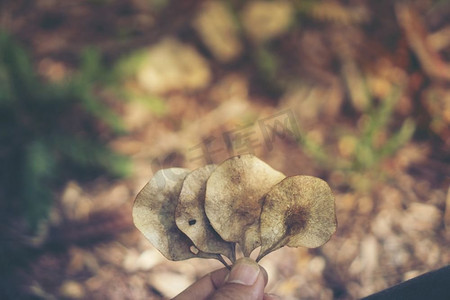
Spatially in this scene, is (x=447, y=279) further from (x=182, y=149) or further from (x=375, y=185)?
(x=182, y=149)

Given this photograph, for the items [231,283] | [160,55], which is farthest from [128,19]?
[231,283]

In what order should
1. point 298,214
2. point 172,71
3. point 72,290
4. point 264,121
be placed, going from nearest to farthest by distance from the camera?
point 298,214 → point 72,290 → point 264,121 → point 172,71

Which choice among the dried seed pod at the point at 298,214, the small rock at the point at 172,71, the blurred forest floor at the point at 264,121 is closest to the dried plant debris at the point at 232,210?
the dried seed pod at the point at 298,214

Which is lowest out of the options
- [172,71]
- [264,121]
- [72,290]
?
[72,290]

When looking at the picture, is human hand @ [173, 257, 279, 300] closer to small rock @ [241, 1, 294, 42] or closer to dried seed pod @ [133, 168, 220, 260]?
dried seed pod @ [133, 168, 220, 260]

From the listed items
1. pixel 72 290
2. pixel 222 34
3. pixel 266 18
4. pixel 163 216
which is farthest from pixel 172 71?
pixel 163 216

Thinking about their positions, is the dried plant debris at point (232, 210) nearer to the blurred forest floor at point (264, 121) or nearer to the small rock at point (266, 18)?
the blurred forest floor at point (264, 121)

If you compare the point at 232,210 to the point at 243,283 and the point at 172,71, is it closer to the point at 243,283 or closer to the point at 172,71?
the point at 243,283

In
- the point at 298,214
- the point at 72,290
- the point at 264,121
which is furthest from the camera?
the point at 264,121
